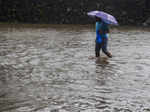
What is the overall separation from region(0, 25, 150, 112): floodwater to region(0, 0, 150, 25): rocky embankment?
12.8m

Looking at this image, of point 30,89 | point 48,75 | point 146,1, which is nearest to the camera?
point 30,89

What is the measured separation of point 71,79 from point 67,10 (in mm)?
20102

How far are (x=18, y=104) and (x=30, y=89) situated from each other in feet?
3.40

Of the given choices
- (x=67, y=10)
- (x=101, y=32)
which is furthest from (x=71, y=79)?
(x=67, y=10)

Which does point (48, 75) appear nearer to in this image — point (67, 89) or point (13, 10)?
point (67, 89)

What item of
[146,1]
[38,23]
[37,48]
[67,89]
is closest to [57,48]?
[37,48]

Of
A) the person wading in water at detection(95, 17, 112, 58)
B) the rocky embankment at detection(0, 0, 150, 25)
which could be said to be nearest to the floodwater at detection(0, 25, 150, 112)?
the person wading in water at detection(95, 17, 112, 58)

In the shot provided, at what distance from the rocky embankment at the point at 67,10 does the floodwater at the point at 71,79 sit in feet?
41.9

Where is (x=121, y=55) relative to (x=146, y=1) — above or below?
below

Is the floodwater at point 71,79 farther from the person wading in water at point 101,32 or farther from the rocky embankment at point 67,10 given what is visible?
the rocky embankment at point 67,10

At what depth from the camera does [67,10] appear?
28.2m

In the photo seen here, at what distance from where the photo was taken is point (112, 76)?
9219 millimetres

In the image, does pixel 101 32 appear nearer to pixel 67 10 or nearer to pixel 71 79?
pixel 71 79

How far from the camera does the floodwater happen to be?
21.6ft
